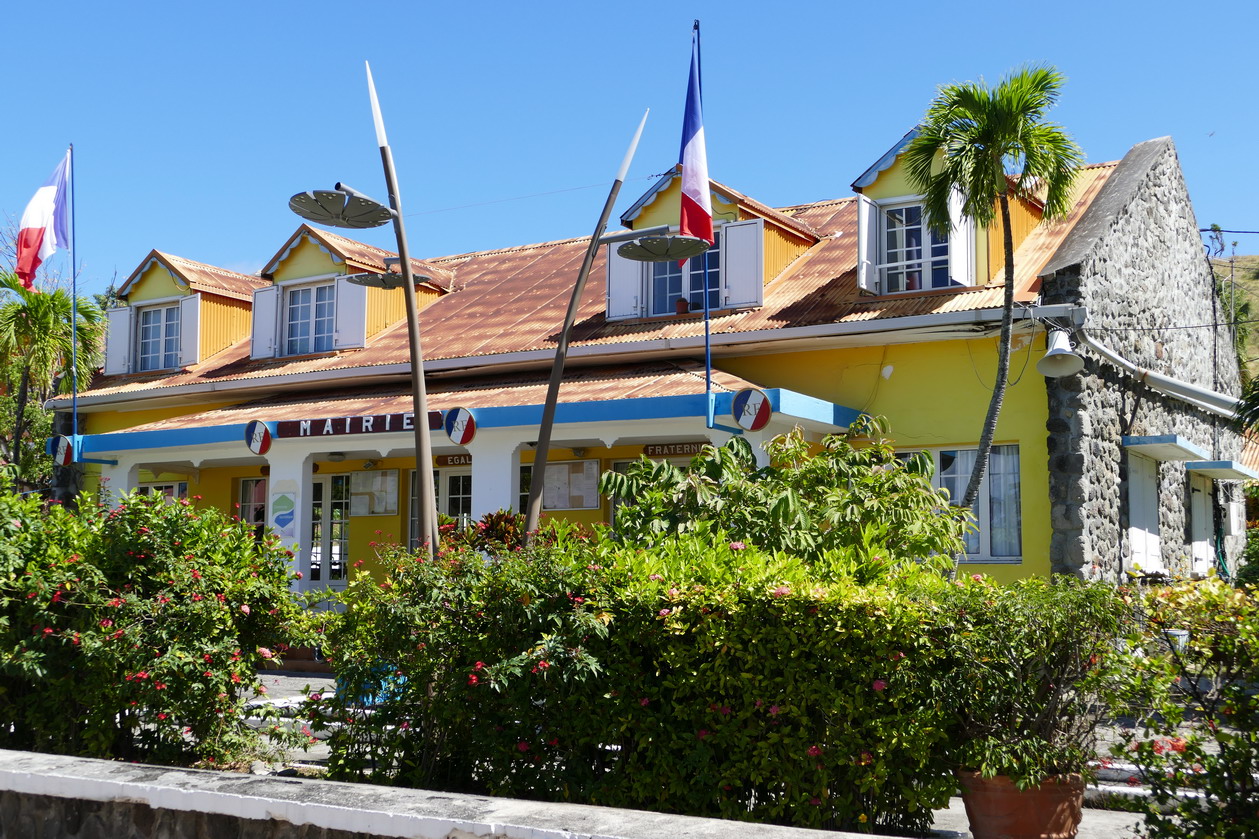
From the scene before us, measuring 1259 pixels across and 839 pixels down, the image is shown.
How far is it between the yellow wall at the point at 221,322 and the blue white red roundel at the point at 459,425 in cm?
899

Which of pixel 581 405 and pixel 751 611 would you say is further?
pixel 581 405

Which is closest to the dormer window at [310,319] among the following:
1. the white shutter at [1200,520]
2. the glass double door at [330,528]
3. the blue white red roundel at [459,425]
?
the glass double door at [330,528]

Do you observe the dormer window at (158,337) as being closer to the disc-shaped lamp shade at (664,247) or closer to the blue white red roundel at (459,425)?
the blue white red roundel at (459,425)

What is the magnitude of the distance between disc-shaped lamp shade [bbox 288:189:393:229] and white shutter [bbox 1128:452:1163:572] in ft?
32.8

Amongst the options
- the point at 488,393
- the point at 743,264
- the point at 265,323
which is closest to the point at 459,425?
the point at 488,393

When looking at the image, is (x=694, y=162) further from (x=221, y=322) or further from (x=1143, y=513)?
(x=221, y=322)

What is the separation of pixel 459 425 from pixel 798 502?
25.9 feet

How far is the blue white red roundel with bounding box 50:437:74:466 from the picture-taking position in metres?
19.3

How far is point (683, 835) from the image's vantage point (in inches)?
173

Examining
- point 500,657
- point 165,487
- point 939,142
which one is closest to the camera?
point 500,657

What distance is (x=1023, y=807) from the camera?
5.46 m

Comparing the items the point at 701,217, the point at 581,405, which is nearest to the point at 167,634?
the point at 701,217

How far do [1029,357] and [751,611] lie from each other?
928cm

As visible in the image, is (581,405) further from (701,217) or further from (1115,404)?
(1115,404)
